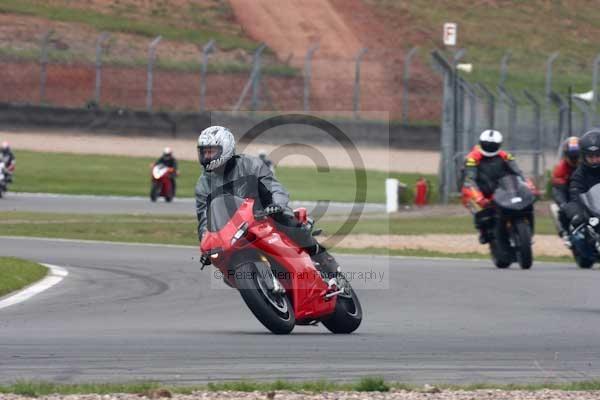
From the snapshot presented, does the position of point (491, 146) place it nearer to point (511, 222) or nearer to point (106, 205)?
point (511, 222)

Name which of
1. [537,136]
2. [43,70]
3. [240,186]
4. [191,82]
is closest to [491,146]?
[240,186]

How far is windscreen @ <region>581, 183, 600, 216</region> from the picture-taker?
1150 centimetres

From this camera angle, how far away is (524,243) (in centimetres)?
1705

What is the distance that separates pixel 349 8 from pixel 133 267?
4339cm

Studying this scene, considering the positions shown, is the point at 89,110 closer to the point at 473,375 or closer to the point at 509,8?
the point at 509,8

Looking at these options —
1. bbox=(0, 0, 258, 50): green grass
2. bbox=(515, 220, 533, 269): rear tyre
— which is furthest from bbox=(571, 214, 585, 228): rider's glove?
bbox=(0, 0, 258, 50): green grass

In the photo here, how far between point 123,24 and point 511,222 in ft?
120

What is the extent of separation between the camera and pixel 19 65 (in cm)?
4434

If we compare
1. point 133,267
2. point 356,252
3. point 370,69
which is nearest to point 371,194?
point 370,69

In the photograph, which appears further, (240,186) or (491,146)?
(491,146)

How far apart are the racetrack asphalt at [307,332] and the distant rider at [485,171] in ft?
4.39

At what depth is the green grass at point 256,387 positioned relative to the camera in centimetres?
693

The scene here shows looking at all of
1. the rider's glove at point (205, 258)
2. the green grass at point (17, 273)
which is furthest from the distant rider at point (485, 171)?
the rider's glove at point (205, 258)

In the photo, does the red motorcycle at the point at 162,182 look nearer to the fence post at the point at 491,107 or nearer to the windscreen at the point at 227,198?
the fence post at the point at 491,107
